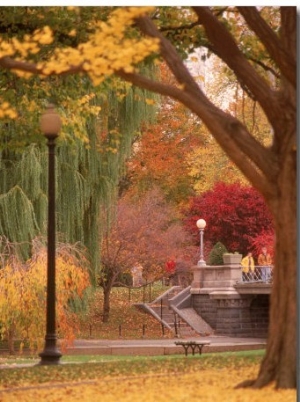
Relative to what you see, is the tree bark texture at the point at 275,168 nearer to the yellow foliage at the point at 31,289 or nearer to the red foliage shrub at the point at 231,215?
the red foliage shrub at the point at 231,215

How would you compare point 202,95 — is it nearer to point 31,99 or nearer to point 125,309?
point 31,99

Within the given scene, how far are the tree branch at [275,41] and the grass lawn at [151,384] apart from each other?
193cm

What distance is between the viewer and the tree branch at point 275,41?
7.86m

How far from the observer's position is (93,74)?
7.77m

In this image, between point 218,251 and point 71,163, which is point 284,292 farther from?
point 71,163

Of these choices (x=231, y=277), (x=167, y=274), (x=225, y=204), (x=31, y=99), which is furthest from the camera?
(x=231, y=277)

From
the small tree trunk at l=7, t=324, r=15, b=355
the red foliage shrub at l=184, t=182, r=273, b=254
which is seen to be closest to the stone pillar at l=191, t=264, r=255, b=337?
the small tree trunk at l=7, t=324, r=15, b=355

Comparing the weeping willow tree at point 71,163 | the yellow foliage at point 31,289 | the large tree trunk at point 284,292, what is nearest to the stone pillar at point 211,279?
the weeping willow tree at point 71,163

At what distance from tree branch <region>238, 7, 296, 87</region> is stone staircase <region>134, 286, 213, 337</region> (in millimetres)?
6604

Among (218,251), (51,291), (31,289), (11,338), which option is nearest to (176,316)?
(218,251)

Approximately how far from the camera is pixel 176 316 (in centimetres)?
1505

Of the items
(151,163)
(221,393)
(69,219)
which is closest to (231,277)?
(69,219)

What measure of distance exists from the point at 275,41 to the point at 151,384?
8.20ft

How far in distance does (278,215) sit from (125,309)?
7032 mm
